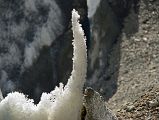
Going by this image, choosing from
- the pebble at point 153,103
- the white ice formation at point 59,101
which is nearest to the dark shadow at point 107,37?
the pebble at point 153,103

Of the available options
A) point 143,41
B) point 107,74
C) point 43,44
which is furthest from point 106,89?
point 43,44

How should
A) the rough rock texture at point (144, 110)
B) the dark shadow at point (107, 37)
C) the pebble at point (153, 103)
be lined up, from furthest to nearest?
the dark shadow at point (107, 37)
the pebble at point (153, 103)
the rough rock texture at point (144, 110)

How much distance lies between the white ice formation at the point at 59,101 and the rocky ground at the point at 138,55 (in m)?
8.74

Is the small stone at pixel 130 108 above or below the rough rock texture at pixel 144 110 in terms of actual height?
above

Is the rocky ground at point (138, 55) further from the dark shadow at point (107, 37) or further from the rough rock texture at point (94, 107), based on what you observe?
the rough rock texture at point (94, 107)

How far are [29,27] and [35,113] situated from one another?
14096mm

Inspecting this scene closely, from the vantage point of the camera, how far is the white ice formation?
404cm

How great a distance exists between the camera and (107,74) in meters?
17.0

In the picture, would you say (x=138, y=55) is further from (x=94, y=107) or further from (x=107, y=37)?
(x=94, y=107)

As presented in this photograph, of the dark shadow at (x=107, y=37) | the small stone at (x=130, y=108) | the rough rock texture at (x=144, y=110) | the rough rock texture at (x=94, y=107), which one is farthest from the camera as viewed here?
the dark shadow at (x=107, y=37)

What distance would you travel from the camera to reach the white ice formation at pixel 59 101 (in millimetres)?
4043

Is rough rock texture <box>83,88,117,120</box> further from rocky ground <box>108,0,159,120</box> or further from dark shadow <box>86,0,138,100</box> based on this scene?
dark shadow <box>86,0,138,100</box>

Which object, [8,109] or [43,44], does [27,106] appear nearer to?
[8,109]

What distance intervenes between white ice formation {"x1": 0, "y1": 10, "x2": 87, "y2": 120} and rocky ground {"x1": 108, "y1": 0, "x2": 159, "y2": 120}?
28.7 feet
